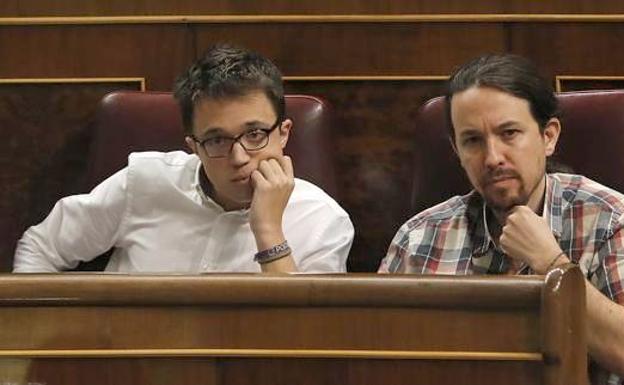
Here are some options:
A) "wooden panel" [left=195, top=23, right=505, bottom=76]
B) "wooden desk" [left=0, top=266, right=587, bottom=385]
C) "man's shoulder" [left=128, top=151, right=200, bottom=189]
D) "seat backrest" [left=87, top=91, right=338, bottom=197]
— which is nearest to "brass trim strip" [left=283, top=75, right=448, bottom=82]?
"wooden panel" [left=195, top=23, right=505, bottom=76]

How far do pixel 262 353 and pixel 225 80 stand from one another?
19.0 inches

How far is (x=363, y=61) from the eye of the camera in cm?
141

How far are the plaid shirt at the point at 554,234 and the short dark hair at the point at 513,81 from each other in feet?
0.21

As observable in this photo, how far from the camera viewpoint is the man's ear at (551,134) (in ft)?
3.54

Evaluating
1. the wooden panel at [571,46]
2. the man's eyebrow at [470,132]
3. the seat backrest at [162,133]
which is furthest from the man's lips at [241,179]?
the wooden panel at [571,46]

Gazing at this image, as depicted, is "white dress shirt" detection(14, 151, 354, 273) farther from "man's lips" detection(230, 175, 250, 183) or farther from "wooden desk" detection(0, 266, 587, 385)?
"wooden desk" detection(0, 266, 587, 385)

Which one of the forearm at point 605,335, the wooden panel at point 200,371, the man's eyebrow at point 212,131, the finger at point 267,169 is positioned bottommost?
the forearm at point 605,335

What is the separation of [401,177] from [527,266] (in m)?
0.40

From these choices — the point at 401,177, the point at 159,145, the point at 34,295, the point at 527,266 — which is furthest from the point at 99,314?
the point at 401,177

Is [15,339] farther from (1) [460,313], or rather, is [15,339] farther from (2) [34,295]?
(1) [460,313]

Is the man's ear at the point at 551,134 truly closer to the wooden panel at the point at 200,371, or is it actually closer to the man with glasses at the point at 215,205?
the man with glasses at the point at 215,205

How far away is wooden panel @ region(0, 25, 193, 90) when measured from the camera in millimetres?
1411

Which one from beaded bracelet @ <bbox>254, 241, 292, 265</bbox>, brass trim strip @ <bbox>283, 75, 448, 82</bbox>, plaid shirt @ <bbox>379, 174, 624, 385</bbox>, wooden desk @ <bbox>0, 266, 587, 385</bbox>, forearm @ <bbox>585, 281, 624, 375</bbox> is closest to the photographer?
wooden desk @ <bbox>0, 266, 587, 385</bbox>

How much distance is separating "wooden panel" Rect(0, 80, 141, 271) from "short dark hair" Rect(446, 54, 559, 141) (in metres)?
0.49
